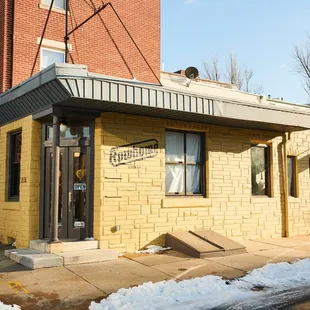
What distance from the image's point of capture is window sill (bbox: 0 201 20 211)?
9.91m

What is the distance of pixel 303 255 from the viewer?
9.02 meters

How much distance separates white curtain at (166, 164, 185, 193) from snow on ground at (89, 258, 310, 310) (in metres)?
3.67

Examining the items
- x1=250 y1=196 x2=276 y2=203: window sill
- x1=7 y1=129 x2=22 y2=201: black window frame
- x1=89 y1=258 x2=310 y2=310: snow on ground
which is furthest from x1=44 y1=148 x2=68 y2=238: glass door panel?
x1=250 y1=196 x2=276 y2=203: window sill

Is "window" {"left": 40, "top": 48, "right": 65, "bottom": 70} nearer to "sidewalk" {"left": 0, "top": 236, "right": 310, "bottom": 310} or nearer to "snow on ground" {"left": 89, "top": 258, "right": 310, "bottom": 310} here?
"sidewalk" {"left": 0, "top": 236, "right": 310, "bottom": 310}

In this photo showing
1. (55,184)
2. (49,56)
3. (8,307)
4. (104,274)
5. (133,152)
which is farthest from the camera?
(49,56)

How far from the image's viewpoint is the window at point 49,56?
1452cm

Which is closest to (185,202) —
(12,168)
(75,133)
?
(75,133)

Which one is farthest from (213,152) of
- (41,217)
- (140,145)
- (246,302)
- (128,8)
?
(128,8)

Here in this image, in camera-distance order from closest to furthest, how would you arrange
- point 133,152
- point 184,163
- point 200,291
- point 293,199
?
point 200,291 → point 133,152 → point 184,163 → point 293,199

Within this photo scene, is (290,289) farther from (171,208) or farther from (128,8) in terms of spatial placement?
(128,8)

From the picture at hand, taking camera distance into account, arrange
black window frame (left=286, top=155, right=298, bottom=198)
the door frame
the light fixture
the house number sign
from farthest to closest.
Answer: black window frame (left=286, top=155, right=298, bottom=198) → the house number sign → the door frame → the light fixture

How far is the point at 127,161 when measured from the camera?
9.39 metres

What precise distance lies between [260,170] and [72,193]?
6.14m

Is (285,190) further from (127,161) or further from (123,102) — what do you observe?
(123,102)
